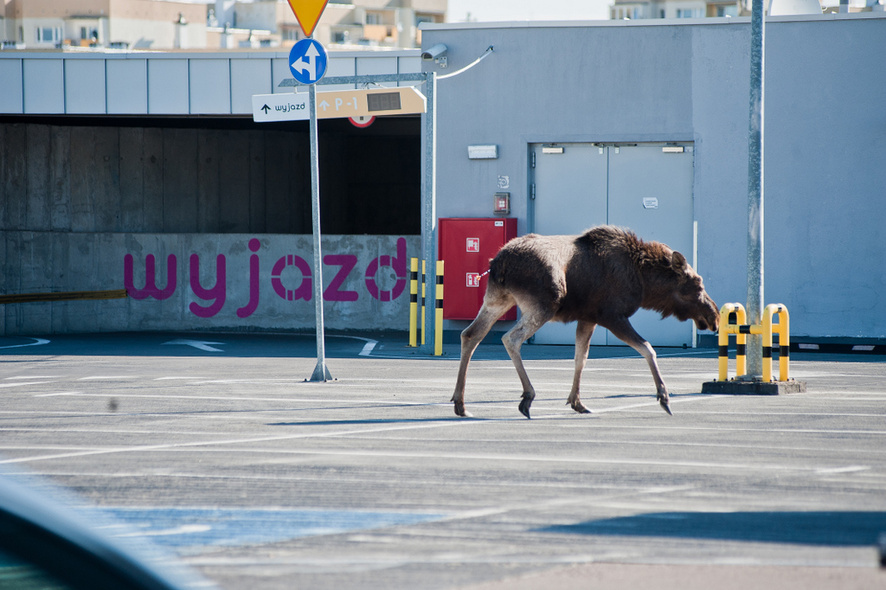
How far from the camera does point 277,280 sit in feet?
70.8

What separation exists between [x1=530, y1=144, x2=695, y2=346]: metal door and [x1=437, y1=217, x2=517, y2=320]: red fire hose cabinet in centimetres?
74

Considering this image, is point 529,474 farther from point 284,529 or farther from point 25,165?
point 25,165

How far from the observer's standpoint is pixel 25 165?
2236cm

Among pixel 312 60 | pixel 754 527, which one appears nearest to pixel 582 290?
pixel 312 60

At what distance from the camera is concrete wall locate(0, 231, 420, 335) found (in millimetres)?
21234

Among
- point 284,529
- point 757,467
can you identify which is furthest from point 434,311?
point 284,529

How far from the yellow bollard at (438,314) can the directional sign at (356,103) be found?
2358 millimetres

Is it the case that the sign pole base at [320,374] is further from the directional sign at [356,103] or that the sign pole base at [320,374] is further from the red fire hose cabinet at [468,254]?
the red fire hose cabinet at [468,254]

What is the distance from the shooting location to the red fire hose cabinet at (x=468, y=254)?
723 inches

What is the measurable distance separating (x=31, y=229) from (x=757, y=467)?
18035mm

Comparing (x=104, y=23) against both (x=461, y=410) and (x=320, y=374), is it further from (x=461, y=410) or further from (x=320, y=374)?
(x=461, y=410)

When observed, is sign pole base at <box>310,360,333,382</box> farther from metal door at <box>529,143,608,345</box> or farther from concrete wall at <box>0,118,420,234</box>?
concrete wall at <box>0,118,420,234</box>

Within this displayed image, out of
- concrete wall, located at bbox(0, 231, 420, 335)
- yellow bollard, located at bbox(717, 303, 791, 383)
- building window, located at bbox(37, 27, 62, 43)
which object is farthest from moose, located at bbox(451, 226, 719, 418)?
building window, located at bbox(37, 27, 62, 43)

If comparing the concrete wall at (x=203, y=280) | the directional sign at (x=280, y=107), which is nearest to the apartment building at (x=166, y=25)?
the concrete wall at (x=203, y=280)
